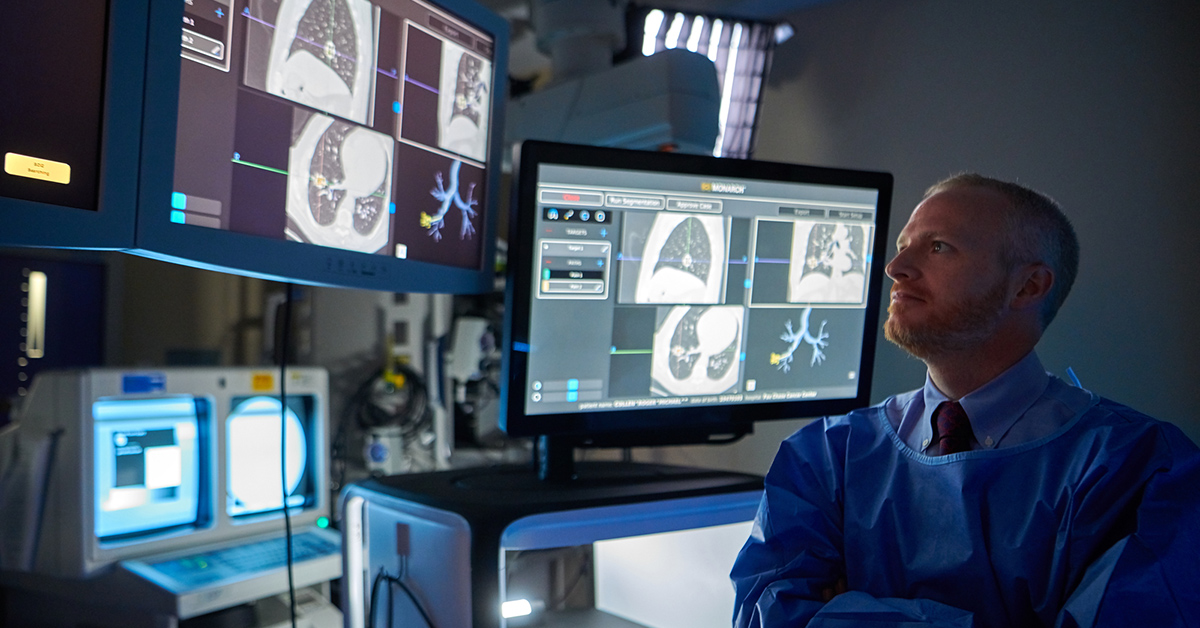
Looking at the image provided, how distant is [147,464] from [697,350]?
139 centimetres

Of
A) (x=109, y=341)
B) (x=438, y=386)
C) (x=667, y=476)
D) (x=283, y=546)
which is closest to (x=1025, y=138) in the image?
(x=667, y=476)

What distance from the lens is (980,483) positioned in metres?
1.08

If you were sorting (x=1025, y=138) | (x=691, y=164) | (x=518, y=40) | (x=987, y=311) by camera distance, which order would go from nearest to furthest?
(x=987, y=311)
(x=691, y=164)
(x=1025, y=138)
(x=518, y=40)

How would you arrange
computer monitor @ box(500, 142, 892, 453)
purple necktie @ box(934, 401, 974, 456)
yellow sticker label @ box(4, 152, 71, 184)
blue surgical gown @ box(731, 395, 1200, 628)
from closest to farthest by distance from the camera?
yellow sticker label @ box(4, 152, 71, 184)
blue surgical gown @ box(731, 395, 1200, 628)
purple necktie @ box(934, 401, 974, 456)
computer monitor @ box(500, 142, 892, 453)

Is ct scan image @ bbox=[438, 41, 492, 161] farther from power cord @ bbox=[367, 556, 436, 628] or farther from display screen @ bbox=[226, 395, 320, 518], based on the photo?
display screen @ bbox=[226, 395, 320, 518]

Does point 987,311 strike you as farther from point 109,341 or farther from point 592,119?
point 109,341

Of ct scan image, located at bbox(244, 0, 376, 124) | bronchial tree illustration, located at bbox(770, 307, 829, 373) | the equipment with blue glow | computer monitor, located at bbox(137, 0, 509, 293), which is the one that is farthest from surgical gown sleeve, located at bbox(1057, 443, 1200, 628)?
the equipment with blue glow

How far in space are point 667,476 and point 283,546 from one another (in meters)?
1.17

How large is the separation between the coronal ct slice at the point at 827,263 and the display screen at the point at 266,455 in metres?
1.39

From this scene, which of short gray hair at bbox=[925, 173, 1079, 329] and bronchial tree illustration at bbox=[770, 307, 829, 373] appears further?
bronchial tree illustration at bbox=[770, 307, 829, 373]

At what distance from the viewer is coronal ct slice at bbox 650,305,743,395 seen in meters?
1.42

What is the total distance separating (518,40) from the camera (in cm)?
320

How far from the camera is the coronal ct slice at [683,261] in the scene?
1.39m

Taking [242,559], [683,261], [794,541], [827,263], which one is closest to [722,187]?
Answer: [683,261]
